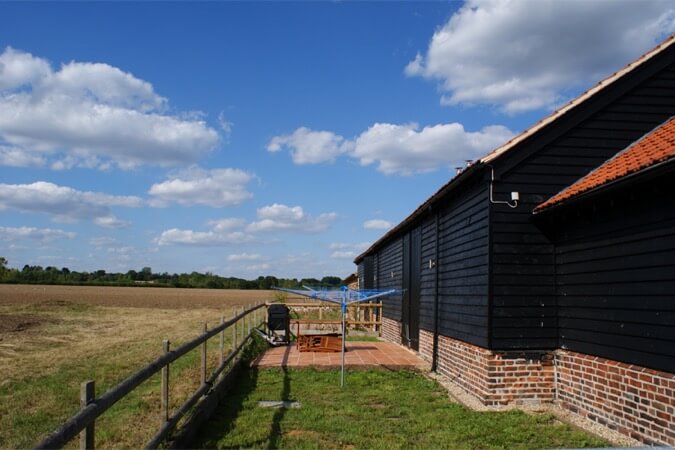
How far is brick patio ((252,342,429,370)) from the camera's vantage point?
12070 mm

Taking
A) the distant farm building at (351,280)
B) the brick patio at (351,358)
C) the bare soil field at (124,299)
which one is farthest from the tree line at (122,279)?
the brick patio at (351,358)

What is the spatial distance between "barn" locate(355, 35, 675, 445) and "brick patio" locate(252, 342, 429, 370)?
74.9 inches

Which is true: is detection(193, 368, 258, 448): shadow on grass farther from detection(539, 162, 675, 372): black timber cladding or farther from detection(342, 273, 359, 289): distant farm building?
detection(342, 273, 359, 289): distant farm building

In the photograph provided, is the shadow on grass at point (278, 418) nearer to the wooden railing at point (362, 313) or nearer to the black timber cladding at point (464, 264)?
the black timber cladding at point (464, 264)

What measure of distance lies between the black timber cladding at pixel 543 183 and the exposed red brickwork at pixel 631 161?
0.70 ft

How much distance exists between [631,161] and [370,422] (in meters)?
4.65

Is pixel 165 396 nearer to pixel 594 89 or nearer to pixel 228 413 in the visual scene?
pixel 228 413

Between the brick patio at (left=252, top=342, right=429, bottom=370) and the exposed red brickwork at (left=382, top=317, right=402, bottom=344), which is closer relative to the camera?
the brick patio at (left=252, top=342, right=429, bottom=370)

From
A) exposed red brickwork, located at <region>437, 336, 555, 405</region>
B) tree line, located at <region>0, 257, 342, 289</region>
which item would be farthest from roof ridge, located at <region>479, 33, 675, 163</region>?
tree line, located at <region>0, 257, 342, 289</region>

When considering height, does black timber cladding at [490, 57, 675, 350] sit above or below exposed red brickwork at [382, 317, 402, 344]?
above

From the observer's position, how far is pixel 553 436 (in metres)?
6.84

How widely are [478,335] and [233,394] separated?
3.94m

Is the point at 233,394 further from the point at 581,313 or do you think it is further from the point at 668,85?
the point at 668,85

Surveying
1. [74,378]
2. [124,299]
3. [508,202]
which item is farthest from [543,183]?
[124,299]
